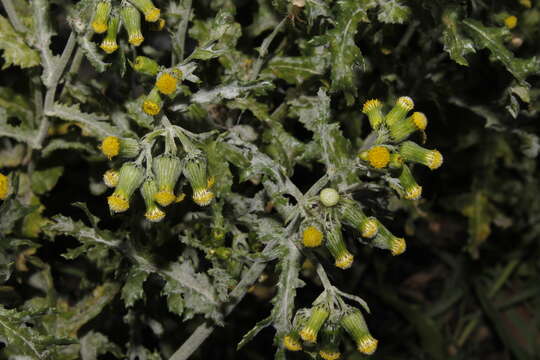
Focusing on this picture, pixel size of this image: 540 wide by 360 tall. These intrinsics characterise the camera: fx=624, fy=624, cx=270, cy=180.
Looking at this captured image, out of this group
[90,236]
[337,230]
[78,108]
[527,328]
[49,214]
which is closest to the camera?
[337,230]

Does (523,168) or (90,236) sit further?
(523,168)

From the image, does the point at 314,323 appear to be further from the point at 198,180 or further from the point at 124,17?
the point at 124,17

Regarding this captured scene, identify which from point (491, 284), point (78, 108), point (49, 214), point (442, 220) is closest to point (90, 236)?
point (78, 108)

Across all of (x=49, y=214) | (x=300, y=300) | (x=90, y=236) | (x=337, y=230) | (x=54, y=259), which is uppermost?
(x=337, y=230)

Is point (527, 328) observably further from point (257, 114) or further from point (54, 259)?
point (54, 259)

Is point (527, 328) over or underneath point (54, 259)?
underneath

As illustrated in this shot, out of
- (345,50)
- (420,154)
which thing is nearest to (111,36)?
(345,50)
